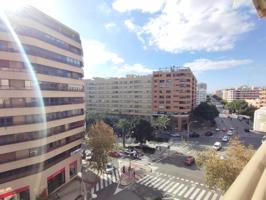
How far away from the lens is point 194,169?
116 feet

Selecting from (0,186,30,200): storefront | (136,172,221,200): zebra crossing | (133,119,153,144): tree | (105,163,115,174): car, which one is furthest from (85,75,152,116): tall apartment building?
(0,186,30,200): storefront

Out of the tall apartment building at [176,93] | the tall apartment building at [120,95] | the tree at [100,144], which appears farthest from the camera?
the tall apartment building at [120,95]

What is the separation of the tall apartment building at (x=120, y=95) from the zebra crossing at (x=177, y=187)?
5109 centimetres

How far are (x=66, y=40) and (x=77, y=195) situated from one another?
2022 centimetres

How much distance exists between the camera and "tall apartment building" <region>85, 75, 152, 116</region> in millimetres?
83688

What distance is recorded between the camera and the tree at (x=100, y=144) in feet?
104

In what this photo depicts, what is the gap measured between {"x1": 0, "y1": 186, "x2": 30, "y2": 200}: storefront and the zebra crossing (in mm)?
13763

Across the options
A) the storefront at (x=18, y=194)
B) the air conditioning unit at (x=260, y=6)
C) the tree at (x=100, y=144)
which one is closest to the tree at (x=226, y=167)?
the tree at (x=100, y=144)

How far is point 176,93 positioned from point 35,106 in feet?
190

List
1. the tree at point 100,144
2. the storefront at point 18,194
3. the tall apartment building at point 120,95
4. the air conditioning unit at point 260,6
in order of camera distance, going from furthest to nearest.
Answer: the tall apartment building at point 120,95
the tree at point 100,144
the storefront at point 18,194
the air conditioning unit at point 260,6

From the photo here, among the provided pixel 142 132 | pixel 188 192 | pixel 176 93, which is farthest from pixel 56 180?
pixel 176 93

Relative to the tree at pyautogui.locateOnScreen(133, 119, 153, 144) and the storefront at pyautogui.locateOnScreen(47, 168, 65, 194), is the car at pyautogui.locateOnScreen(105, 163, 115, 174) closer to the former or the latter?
the storefront at pyautogui.locateOnScreen(47, 168, 65, 194)

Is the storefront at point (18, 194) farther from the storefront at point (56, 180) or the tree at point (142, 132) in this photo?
the tree at point (142, 132)

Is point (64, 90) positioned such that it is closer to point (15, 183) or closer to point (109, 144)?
point (109, 144)
